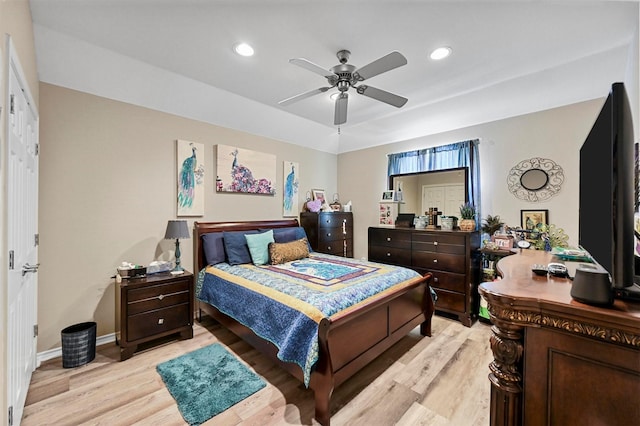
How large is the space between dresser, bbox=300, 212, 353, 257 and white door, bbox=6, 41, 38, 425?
3.26 meters

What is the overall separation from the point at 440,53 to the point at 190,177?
→ 124 inches

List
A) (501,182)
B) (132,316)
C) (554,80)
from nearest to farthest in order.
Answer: (132,316), (554,80), (501,182)

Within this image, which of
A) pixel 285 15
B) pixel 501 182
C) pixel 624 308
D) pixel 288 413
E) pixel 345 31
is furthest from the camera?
pixel 501 182

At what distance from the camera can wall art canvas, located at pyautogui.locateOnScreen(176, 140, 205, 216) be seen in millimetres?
3346

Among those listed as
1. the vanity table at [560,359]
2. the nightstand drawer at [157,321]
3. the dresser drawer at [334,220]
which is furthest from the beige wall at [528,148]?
the nightstand drawer at [157,321]

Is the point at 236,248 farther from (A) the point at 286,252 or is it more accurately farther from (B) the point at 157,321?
(B) the point at 157,321

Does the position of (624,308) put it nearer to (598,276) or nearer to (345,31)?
(598,276)

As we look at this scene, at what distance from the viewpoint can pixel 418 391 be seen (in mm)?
2062

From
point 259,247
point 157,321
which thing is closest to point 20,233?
point 157,321

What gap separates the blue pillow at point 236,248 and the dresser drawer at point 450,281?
247 centimetres

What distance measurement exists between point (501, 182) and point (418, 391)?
276cm

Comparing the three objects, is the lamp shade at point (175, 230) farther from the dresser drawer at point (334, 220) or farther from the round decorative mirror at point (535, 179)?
the round decorative mirror at point (535, 179)

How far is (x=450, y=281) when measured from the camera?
335 cm

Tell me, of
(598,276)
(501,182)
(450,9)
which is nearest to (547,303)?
(598,276)
